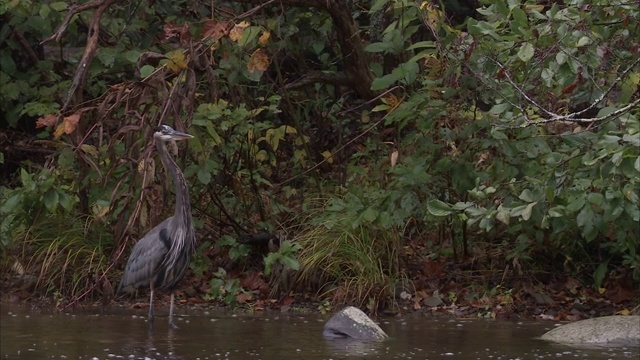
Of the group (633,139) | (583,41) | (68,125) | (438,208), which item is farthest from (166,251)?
(633,139)

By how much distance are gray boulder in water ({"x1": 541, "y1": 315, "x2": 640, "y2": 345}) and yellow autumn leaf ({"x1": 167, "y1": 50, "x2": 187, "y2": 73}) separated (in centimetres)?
328

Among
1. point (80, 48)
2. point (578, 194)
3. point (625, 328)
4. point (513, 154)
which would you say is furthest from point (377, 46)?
point (80, 48)

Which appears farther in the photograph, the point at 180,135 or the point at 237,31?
the point at 180,135

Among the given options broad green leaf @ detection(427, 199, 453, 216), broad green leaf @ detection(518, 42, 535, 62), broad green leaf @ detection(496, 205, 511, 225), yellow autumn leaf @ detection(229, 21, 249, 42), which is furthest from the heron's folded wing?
broad green leaf @ detection(518, 42, 535, 62)

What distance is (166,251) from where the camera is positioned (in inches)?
364

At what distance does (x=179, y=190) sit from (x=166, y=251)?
0.51 m

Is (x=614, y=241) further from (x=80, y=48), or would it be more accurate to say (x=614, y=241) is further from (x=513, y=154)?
(x=80, y=48)

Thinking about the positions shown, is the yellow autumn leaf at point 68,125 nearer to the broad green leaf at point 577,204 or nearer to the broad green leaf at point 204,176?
the broad green leaf at point 204,176

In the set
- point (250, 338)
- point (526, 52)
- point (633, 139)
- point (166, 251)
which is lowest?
point (250, 338)

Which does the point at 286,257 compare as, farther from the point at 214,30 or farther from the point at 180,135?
the point at 214,30

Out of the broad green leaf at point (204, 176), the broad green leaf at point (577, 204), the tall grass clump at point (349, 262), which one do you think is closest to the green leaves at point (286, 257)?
the tall grass clump at point (349, 262)

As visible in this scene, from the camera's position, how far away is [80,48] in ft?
40.7

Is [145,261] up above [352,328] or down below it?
above

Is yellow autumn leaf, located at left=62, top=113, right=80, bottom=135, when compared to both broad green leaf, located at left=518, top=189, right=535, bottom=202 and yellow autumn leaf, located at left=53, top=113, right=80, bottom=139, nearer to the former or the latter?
yellow autumn leaf, located at left=53, top=113, right=80, bottom=139
